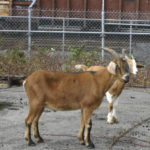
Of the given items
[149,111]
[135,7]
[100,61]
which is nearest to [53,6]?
[135,7]

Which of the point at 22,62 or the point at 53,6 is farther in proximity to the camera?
the point at 53,6

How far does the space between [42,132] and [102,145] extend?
126cm

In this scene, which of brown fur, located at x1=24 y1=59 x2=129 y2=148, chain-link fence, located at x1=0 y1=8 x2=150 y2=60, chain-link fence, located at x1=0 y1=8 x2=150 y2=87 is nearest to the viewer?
brown fur, located at x1=24 y1=59 x2=129 y2=148

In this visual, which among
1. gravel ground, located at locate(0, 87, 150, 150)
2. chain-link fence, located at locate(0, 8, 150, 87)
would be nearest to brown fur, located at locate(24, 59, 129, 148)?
gravel ground, located at locate(0, 87, 150, 150)

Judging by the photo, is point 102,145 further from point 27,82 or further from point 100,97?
point 27,82

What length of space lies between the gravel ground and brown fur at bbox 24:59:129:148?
0.30 m

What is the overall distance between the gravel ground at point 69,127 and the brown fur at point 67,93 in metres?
0.30

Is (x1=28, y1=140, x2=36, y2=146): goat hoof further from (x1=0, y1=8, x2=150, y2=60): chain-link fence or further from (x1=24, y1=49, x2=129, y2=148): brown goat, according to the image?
(x1=0, y1=8, x2=150, y2=60): chain-link fence

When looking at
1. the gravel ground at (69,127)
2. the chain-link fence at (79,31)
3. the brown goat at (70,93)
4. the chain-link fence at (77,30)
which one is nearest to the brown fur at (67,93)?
the brown goat at (70,93)

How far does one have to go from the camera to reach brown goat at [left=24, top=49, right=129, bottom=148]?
20.1ft

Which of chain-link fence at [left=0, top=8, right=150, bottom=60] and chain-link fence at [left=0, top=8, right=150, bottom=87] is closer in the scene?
chain-link fence at [left=0, top=8, right=150, bottom=87]

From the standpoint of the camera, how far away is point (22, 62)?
1323 cm

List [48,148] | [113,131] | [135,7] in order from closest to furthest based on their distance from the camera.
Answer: [48,148], [113,131], [135,7]

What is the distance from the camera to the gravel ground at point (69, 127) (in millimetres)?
6230
